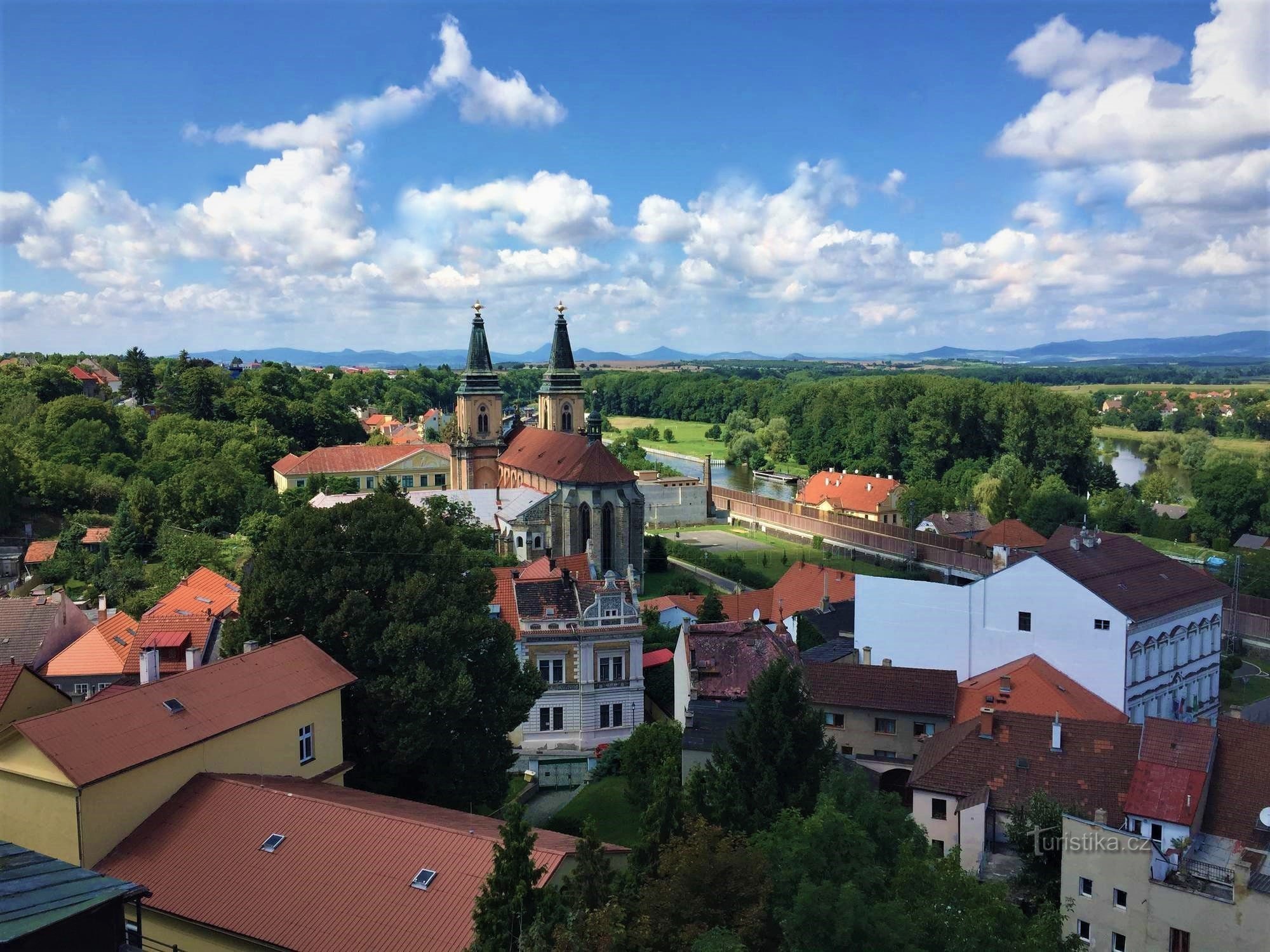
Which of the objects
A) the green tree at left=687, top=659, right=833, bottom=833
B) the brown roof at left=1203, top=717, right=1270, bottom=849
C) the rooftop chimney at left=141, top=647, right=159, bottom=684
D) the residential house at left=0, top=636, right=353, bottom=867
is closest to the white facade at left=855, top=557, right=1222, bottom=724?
the brown roof at left=1203, top=717, right=1270, bottom=849

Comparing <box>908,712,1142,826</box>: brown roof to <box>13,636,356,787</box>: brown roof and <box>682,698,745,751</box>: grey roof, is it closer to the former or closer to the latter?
<box>682,698,745,751</box>: grey roof

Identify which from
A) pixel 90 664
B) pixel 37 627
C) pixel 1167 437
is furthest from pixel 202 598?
pixel 1167 437

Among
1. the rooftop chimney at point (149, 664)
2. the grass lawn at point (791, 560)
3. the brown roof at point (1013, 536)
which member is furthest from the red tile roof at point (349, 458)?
the rooftop chimney at point (149, 664)

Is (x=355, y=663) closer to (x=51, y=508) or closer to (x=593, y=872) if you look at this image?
(x=593, y=872)

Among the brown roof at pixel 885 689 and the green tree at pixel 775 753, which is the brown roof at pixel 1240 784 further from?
the green tree at pixel 775 753

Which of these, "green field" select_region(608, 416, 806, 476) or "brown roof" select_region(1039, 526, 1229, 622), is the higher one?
"brown roof" select_region(1039, 526, 1229, 622)

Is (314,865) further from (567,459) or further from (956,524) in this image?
(956,524)

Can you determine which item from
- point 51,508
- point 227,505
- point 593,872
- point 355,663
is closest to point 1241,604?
point 355,663
